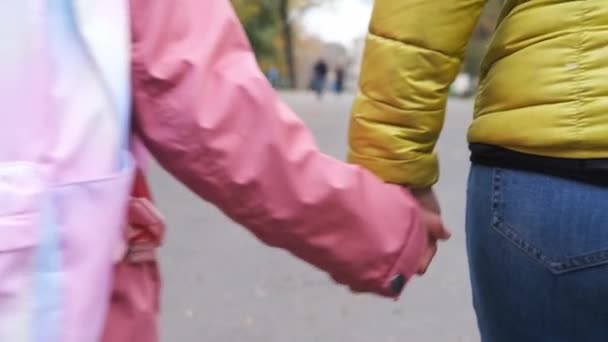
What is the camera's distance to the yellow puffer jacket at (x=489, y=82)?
1730 mm

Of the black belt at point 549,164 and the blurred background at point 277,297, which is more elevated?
the black belt at point 549,164

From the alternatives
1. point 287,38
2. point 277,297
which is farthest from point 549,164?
point 287,38

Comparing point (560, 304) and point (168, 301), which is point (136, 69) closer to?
point (560, 304)

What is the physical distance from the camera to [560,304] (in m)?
1.80

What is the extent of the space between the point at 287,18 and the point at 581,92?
141 feet

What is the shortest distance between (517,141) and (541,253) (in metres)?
0.17

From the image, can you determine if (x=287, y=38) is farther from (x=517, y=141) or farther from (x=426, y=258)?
(x=517, y=141)

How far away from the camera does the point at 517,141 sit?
180 cm

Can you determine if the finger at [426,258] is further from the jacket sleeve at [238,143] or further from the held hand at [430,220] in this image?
the jacket sleeve at [238,143]

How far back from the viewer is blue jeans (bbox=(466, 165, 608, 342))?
176 cm

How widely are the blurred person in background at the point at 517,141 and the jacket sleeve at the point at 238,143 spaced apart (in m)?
0.17

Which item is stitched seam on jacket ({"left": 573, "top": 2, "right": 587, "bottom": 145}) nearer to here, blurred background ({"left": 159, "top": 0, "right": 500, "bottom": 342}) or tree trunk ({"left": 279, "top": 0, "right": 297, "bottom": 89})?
blurred background ({"left": 159, "top": 0, "right": 500, "bottom": 342})

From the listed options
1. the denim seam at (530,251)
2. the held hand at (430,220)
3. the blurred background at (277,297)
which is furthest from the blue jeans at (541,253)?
the blurred background at (277,297)

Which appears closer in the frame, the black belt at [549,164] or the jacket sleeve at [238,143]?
the jacket sleeve at [238,143]
